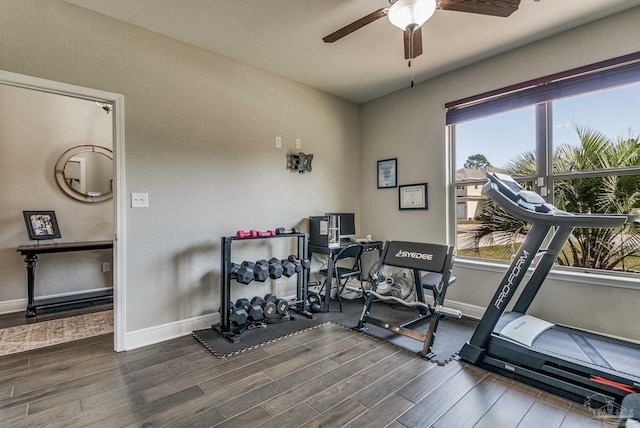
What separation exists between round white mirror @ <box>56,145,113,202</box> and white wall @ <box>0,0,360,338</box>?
209 centimetres

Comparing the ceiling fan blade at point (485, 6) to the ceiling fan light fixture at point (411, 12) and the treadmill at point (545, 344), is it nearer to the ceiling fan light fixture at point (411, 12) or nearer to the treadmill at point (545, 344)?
the ceiling fan light fixture at point (411, 12)

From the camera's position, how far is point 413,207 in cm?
385

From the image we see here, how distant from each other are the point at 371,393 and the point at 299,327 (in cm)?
120

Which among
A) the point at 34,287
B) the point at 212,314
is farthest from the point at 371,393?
the point at 34,287

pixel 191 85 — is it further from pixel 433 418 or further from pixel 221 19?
pixel 433 418

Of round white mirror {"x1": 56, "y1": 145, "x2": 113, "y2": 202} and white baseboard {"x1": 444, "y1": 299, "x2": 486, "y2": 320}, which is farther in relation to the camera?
round white mirror {"x1": 56, "y1": 145, "x2": 113, "y2": 202}

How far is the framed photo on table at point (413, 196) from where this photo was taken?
3740mm

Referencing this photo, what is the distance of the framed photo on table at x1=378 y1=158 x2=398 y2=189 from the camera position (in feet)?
13.3

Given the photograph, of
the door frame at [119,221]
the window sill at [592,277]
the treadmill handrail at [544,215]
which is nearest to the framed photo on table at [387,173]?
the window sill at [592,277]

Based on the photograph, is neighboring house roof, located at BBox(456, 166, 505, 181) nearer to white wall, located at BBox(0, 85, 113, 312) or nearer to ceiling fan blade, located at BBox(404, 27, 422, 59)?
ceiling fan blade, located at BBox(404, 27, 422, 59)

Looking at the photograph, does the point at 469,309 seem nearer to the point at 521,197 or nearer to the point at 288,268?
the point at 521,197

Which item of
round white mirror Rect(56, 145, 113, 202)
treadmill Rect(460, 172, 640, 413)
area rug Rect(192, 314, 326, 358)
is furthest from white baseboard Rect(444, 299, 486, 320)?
round white mirror Rect(56, 145, 113, 202)

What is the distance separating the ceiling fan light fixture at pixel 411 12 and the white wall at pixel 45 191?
3.72 metres

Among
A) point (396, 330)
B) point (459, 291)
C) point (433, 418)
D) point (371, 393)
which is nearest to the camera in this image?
point (433, 418)
